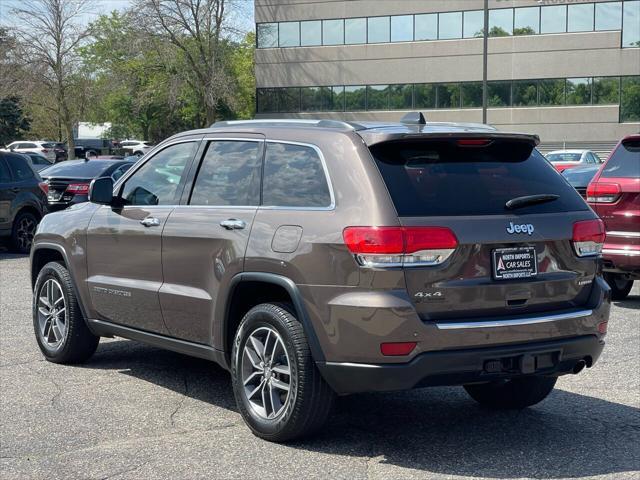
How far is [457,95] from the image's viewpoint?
52219mm

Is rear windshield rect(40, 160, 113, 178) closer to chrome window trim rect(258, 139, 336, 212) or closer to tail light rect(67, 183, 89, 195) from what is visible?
tail light rect(67, 183, 89, 195)

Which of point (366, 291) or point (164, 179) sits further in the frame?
point (164, 179)

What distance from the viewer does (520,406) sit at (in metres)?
6.07

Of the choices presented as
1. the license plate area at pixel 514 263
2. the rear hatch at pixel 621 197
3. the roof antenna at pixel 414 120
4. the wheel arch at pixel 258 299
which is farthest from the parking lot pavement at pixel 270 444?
the rear hatch at pixel 621 197

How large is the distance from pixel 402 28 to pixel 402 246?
49.9m

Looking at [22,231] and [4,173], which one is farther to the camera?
[22,231]

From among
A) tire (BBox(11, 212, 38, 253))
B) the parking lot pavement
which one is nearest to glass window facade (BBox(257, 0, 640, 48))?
tire (BBox(11, 212, 38, 253))

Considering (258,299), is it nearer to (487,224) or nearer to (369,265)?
(369,265)

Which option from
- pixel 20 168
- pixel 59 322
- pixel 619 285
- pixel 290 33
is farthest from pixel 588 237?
pixel 290 33

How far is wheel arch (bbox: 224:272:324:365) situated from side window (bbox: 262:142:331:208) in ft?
1.48

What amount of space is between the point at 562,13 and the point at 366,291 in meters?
47.9

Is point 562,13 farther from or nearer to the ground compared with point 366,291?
farther from the ground

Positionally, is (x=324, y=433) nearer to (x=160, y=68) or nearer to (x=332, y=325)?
(x=332, y=325)

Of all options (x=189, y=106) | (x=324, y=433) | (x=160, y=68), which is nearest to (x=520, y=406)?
(x=324, y=433)
